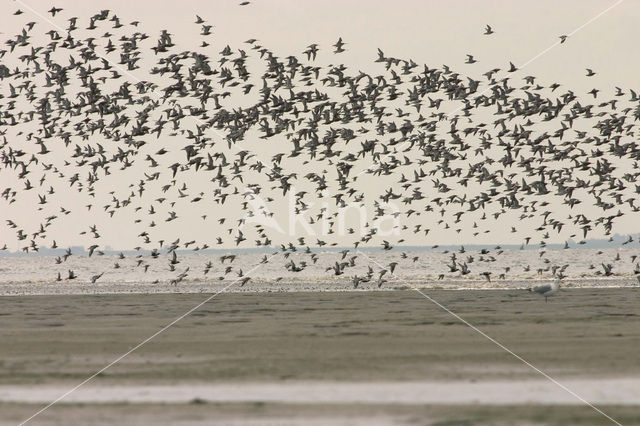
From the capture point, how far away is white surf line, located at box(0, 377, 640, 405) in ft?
58.2

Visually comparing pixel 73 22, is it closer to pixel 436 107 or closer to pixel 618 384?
pixel 436 107

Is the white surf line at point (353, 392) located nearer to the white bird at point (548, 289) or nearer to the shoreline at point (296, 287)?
the white bird at point (548, 289)

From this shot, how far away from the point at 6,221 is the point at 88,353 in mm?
25062

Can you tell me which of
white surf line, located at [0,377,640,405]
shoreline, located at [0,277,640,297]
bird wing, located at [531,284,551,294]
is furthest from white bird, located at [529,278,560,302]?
white surf line, located at [0,377,640,405]

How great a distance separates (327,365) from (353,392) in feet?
11.1

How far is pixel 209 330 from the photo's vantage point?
2930cm

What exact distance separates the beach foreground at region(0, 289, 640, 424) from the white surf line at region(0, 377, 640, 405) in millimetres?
40

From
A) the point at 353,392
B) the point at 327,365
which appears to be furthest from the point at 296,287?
the point at 353,392

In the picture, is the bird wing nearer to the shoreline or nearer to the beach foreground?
the beach foreground

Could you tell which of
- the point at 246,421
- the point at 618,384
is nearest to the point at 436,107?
the point at 618,384

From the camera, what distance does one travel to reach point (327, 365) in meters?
21.9

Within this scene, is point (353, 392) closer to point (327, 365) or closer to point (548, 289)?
point (327, 365)

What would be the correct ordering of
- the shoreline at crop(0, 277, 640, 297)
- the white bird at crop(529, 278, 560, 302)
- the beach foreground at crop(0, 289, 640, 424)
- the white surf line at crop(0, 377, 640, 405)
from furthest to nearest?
1. the shoreline at crop(0, 277, 640, 297)
2. the white bird at crop(529, 278, 560, 302)
3. the white surf line at crop(0, 377, 640, 405)
4. the beach foreground at crop(0, 289, 640, 424)

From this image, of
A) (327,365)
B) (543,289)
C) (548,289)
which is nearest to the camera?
(327,365)
